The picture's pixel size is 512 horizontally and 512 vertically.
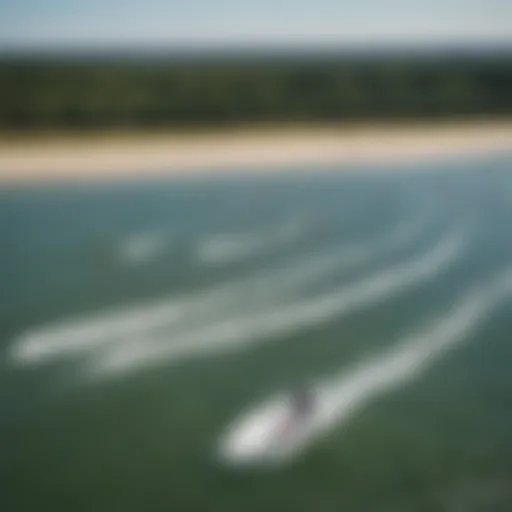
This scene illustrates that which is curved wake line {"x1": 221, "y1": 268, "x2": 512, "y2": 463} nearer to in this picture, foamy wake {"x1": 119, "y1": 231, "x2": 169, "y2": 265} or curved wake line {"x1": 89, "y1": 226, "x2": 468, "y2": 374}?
curved wake line {"x1": 89, "y1": 226, "x2": 468, "y2": 374}

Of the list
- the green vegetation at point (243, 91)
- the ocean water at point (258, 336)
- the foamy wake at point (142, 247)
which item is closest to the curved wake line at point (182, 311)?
the ocean water at point (258, 336)

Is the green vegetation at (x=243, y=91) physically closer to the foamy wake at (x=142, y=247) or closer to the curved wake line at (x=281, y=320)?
the foamy wake at (x=142, y=247)

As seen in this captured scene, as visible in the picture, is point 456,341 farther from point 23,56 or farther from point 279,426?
point 23,56

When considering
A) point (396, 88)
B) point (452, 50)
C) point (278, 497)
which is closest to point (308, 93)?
point (396, 88)

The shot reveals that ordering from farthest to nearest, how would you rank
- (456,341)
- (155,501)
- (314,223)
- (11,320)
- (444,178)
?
(444,178)
(314,223)
(456,341)
(11,320)
(155,501)

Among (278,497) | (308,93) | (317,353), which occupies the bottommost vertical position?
(278,497)

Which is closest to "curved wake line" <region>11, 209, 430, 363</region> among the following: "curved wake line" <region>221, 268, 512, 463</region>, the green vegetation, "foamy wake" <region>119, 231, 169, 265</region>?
"foamy wake" <region>119, 231, 169, 265</region>

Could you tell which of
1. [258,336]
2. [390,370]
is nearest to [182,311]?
[258,336]
